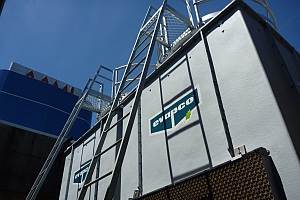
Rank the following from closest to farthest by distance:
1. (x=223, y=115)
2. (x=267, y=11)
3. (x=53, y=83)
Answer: (x=223, y=115) < (x=267, y=11) < (x=53, y=83)

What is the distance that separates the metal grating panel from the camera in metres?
1.55

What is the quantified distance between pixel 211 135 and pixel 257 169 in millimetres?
610

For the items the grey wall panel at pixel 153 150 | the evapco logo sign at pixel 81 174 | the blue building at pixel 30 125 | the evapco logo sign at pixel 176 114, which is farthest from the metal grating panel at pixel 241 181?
the blue building at pixel 30 125

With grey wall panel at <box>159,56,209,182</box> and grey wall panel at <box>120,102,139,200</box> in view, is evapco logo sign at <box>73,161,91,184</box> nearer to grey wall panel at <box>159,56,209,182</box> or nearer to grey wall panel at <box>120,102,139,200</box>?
grey wall panel at <box>120,102,139,200</box>

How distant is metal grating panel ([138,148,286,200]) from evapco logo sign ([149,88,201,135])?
2.37 ft

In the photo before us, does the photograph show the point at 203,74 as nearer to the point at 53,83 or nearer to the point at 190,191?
the point at 190,191

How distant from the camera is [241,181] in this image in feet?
5.47

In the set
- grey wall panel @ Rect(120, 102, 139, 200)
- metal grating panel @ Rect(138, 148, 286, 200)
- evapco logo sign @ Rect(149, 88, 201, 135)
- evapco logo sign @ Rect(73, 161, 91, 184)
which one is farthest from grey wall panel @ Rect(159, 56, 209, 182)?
evapco logo sign @ Rect(73, 161, 91, 184)

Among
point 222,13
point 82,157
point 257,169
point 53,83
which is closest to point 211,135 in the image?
point 257,169

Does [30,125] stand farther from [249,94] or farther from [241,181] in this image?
[241,181]

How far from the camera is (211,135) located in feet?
7.13

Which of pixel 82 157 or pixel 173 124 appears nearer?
pixel 173 124

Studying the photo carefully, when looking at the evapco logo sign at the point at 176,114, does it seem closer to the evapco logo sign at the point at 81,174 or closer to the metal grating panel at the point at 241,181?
the metal grating panel at the point at 241,181

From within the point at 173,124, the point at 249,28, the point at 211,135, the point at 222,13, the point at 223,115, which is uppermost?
the point at 222,13
